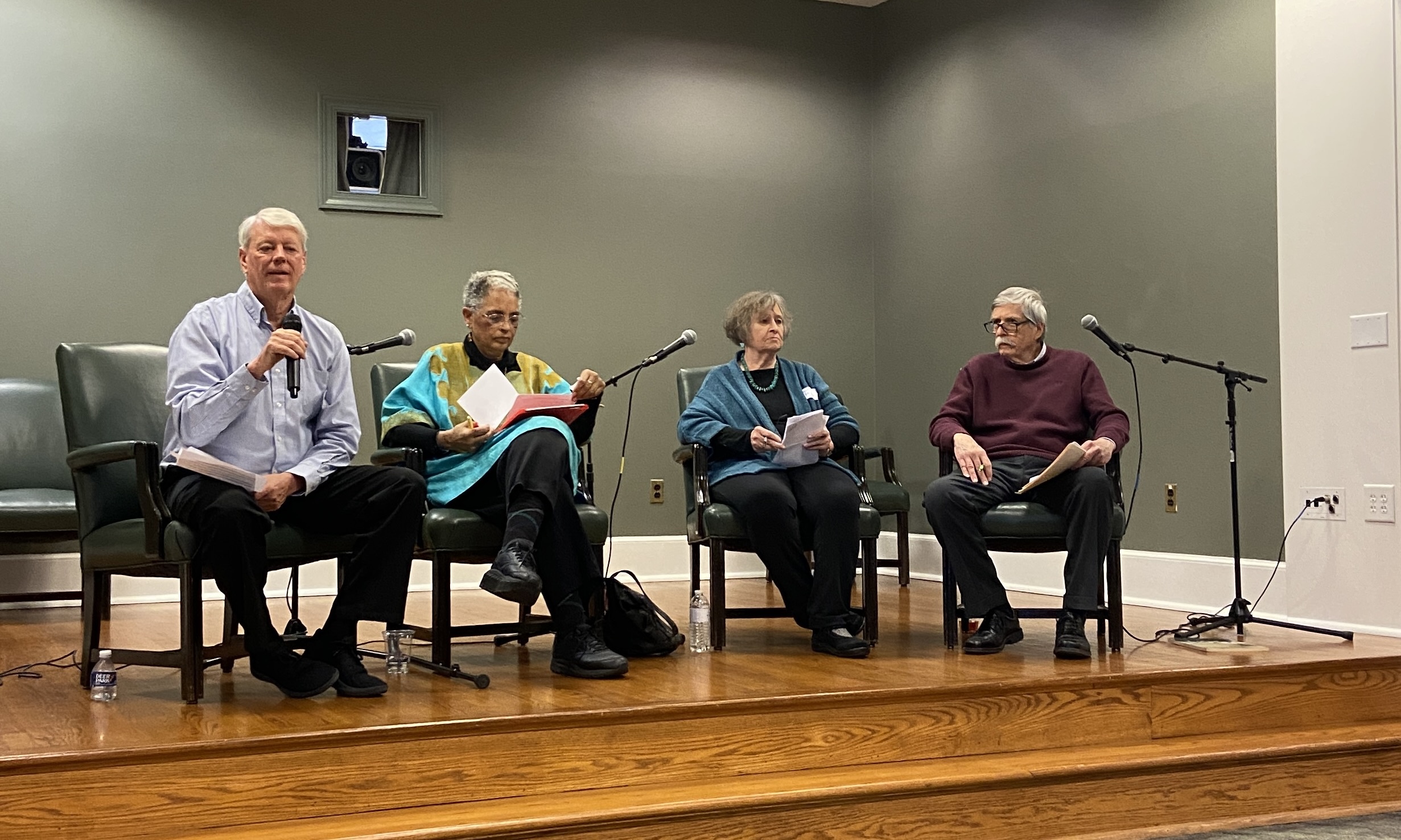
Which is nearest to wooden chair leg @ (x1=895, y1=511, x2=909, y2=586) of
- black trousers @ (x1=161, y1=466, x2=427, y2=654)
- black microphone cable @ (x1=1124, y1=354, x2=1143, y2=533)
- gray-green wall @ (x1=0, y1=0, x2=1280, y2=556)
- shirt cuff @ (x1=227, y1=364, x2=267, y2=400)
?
gray-green wall @ (x1=0, y1=0, x2=1280, y2=556)

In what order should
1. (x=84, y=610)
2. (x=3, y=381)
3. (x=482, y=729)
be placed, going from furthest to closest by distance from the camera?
(x=3, y=381) < (x=84, y=610) < (x=482, y=729)

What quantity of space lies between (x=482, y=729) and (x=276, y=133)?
3718mm

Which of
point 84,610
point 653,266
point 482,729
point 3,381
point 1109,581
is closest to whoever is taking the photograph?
point 482,729

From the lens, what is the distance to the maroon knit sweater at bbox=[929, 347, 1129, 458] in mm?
3936

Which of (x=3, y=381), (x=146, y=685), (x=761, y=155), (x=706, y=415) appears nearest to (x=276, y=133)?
(x=3, y=381)

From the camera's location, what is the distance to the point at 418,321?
19.2ft

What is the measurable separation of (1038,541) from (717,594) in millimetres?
906

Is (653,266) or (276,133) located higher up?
(276,133)

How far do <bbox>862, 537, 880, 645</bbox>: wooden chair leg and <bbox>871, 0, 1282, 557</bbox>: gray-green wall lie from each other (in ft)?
5.48

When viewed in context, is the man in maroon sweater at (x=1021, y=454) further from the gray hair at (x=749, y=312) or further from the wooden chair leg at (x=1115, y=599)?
the gray hair at (x=749, y=312)

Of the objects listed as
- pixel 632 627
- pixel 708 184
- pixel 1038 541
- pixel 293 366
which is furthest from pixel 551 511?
pixel 708 184

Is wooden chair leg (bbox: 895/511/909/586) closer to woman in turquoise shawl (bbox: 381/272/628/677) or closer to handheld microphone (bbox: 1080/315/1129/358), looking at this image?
handheld microphone (bbox: 1080/315/1129/358)

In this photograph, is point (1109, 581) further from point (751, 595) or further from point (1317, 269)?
point (751, 595)

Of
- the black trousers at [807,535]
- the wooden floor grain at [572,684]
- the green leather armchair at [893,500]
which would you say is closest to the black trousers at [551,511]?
the wooden floor grain at [572,684]
